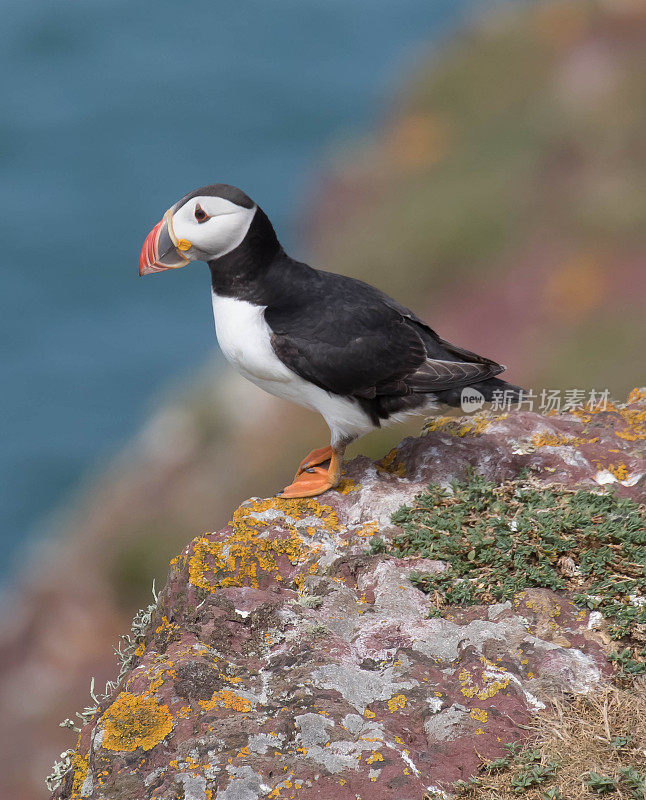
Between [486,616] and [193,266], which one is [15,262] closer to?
[193,266]

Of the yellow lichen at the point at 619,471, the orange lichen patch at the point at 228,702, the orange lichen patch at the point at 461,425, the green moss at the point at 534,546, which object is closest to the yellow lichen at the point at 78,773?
the orange lichen patch at the point at 228,702

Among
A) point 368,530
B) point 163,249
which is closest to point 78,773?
point 368,530

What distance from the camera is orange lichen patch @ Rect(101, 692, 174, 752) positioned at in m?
3.70

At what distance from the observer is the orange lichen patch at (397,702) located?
383cm

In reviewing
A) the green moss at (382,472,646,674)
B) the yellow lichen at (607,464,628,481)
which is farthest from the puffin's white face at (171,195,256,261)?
the yellow lichen at (607,464,628,481)

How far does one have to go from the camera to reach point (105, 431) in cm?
2348

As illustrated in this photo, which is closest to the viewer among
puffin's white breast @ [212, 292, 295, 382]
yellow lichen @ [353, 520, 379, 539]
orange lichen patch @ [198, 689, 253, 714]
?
orange lichen patch @ [198, 689, 253, 714]

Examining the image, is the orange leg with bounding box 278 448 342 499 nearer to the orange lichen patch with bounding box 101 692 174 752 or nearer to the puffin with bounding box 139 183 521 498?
the puffin with bounding box 139 183 521 498

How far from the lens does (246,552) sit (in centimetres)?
476

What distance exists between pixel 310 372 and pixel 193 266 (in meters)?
24.6

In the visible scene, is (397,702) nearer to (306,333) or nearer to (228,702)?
(228,702)

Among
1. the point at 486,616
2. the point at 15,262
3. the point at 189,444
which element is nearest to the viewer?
the point at 486,616

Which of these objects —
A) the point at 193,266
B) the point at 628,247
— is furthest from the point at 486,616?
the point at 193,266

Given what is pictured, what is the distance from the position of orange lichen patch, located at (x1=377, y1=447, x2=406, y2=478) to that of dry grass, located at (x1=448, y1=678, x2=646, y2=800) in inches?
78.4
